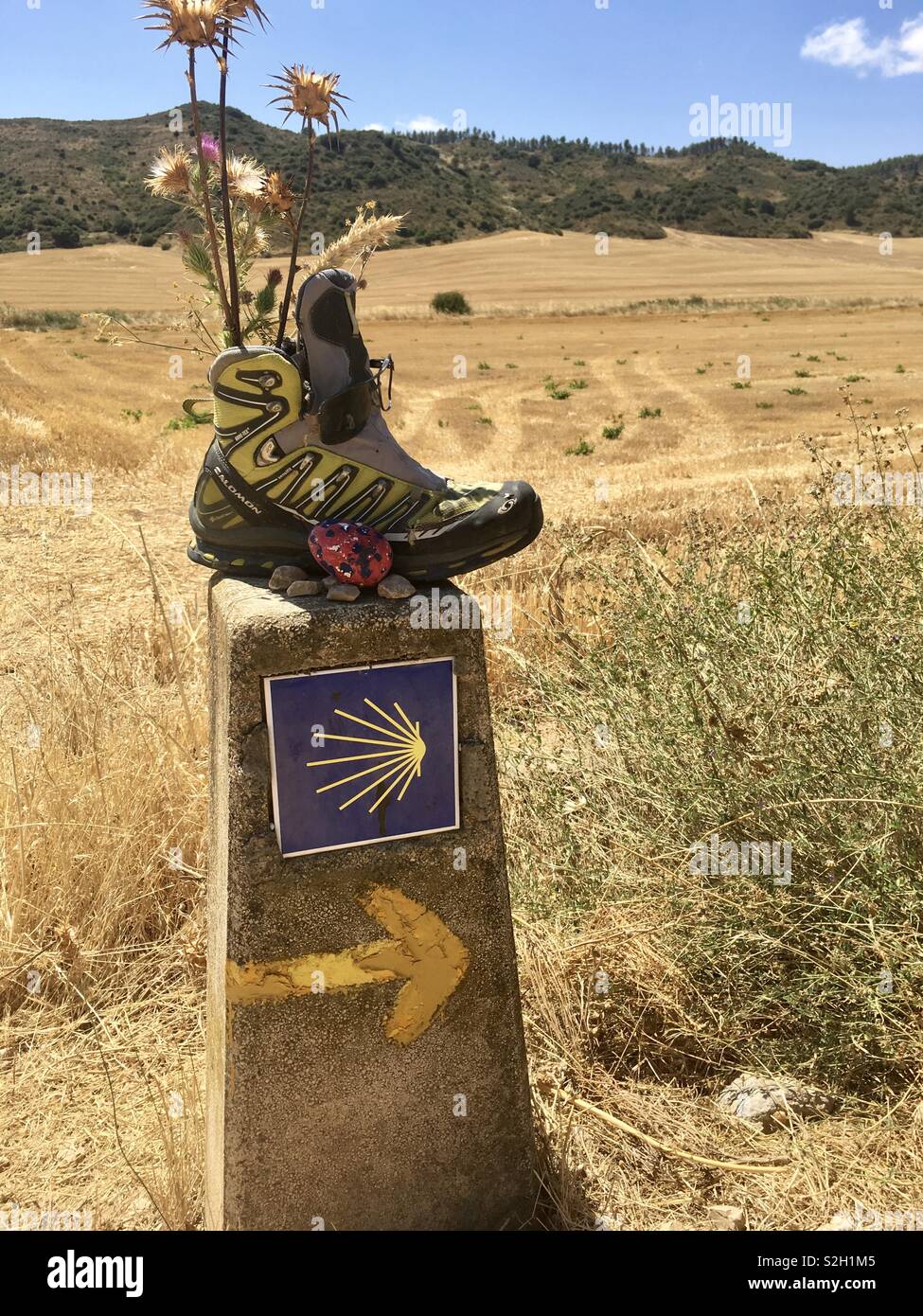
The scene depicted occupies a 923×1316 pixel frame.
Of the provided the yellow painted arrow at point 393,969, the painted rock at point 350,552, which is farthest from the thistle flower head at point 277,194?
the yellow painted arrow at point 393,969

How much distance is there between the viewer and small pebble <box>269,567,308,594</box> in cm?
209

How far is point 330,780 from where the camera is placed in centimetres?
203

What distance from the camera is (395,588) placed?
6.70ft

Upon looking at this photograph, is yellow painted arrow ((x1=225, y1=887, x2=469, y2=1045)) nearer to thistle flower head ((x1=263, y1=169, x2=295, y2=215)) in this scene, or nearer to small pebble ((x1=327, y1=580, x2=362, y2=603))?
small pebble ((x1=327, y1=580, x2=362, y2=603))

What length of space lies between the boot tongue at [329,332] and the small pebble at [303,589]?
1.14ft

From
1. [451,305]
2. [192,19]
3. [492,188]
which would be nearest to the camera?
[192,19]

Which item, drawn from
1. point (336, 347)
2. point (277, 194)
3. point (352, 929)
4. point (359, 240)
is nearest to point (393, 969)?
point (352, 929)

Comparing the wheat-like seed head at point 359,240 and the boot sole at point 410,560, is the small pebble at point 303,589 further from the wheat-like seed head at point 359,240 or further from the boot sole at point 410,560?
the wheat-like seed head at point 359,240

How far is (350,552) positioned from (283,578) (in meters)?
0.16

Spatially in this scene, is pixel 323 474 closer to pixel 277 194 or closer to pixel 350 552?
pixel 350 552

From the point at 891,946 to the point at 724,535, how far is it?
2.21 m

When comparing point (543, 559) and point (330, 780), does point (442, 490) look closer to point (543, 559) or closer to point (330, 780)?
point (330, 780)

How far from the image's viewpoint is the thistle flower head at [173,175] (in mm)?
2090

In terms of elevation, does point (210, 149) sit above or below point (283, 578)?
above
